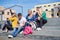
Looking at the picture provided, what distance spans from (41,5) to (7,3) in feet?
4.42

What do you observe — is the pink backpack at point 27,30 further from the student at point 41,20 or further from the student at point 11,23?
the student at point 11,23

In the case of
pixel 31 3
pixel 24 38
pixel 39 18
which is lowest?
pixel 24 38

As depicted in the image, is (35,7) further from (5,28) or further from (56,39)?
(56,39)

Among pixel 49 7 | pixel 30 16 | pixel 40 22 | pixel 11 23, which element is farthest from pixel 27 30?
pixel 49 7

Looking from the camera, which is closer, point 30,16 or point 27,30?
point 27,30

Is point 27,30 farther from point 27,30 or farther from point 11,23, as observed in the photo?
point 11,23

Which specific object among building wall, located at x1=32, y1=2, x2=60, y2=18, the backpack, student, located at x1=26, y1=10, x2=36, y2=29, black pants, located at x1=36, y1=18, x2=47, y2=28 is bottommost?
the backpack

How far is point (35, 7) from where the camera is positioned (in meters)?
6.98

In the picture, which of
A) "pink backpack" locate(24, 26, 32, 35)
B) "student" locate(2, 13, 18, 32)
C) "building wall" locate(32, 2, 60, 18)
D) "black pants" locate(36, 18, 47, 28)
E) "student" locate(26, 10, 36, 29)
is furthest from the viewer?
"building wall" locate(32, 2, 60, 18)

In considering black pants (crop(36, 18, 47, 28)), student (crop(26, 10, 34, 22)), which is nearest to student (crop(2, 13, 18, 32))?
student (crop(26, 10, 34, 22))

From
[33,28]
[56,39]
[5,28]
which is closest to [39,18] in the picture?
[33,28]

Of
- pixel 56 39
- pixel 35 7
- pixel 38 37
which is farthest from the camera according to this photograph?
pixel 35 7

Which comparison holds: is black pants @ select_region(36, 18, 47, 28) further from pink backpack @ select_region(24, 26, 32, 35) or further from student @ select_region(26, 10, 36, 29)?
pink backpack @ select_region(24, 26, 32, 35)

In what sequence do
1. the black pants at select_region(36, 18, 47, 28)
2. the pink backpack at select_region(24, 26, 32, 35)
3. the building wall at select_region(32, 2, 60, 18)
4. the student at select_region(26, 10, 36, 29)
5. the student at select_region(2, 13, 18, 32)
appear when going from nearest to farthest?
the pink backpack at select_region(24, 26, 32, 35) → the black pants at select_region(36, 18, 47, 28) → the student at select_region(26, 10, 36, 29) → the student at select_region(2, 13, 18, 32) → the building wall at select_region(32, 2, 60, 18)
